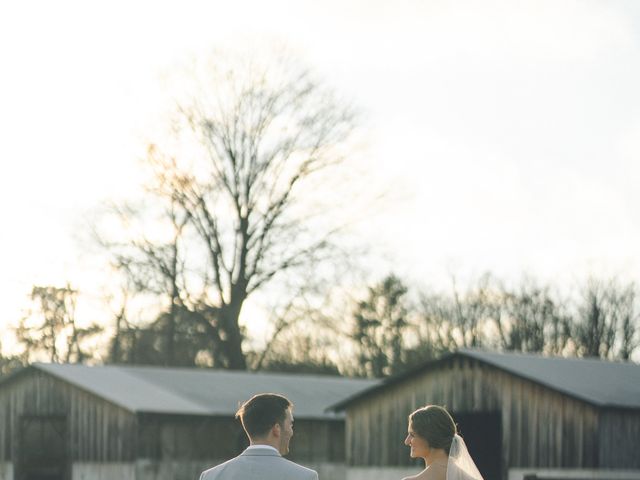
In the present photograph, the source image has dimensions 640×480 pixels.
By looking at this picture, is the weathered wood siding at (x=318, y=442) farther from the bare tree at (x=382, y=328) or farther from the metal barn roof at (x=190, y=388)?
the bare tree at (x=382, y=328)

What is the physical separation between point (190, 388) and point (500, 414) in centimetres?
1324

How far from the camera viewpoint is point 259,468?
20.8 ft

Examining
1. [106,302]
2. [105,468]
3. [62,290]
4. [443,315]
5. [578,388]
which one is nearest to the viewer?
[578,388]

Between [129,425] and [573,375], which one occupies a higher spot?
[573,375]

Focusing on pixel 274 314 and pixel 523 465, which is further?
pixel 274 314

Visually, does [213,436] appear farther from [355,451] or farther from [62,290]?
[62,290]

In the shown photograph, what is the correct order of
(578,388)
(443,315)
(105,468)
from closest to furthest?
(578,388), (105,468), (443,315)

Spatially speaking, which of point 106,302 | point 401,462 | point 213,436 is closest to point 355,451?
point 401,462

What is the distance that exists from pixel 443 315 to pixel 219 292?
24.5 metres

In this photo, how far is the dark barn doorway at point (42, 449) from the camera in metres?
38.0

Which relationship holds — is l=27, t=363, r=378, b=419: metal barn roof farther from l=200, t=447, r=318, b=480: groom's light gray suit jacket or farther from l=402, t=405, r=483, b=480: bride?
l=200, t=447, r=318, b=480: groom's light gray suit jacket

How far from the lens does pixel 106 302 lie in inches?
2116

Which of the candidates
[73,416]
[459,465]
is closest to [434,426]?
[459,465]

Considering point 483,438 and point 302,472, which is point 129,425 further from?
point 302,472
